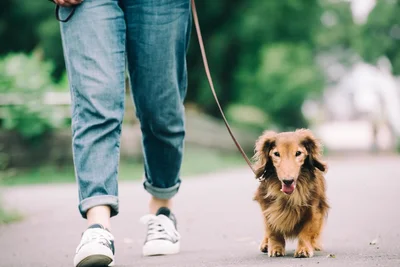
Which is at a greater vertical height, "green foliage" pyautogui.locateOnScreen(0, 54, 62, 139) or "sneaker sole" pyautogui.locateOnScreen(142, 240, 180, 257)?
"sneaker sole" pyautogui.locateOnScreen(142, 240, 180, 257)

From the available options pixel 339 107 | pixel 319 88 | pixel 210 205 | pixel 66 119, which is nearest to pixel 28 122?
pixel 66 119

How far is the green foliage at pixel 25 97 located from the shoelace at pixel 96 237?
8.55 metres

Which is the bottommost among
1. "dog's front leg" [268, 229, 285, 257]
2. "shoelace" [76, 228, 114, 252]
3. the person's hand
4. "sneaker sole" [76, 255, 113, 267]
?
"dog's front leg" [268, 229, 285, 257]

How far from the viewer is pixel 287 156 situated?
9.95ft

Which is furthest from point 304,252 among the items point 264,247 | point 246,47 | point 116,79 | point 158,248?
point 246,47

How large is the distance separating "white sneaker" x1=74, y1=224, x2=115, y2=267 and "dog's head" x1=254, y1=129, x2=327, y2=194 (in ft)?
2.58

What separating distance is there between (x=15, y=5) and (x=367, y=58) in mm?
12097

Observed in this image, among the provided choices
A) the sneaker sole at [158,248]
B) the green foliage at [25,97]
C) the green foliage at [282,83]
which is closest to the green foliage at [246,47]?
the green foliage at [282,83]

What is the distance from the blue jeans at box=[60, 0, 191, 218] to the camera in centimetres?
286

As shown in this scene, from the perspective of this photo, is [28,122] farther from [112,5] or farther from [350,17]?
[350,17]

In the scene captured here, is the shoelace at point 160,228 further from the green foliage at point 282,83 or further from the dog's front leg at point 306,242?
the green foliage at point 282,83

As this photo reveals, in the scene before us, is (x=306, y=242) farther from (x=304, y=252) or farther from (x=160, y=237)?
(x=160, y=237)

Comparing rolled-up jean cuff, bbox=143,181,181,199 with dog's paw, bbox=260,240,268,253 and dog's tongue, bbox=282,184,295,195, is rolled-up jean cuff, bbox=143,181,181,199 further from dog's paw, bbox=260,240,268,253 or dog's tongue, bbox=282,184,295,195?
dog's tongue, bbox=282,184,295,195

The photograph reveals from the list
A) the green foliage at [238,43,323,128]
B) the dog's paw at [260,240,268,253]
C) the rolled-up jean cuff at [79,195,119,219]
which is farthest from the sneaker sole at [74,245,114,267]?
the green foliage at [238,43,323,128]
